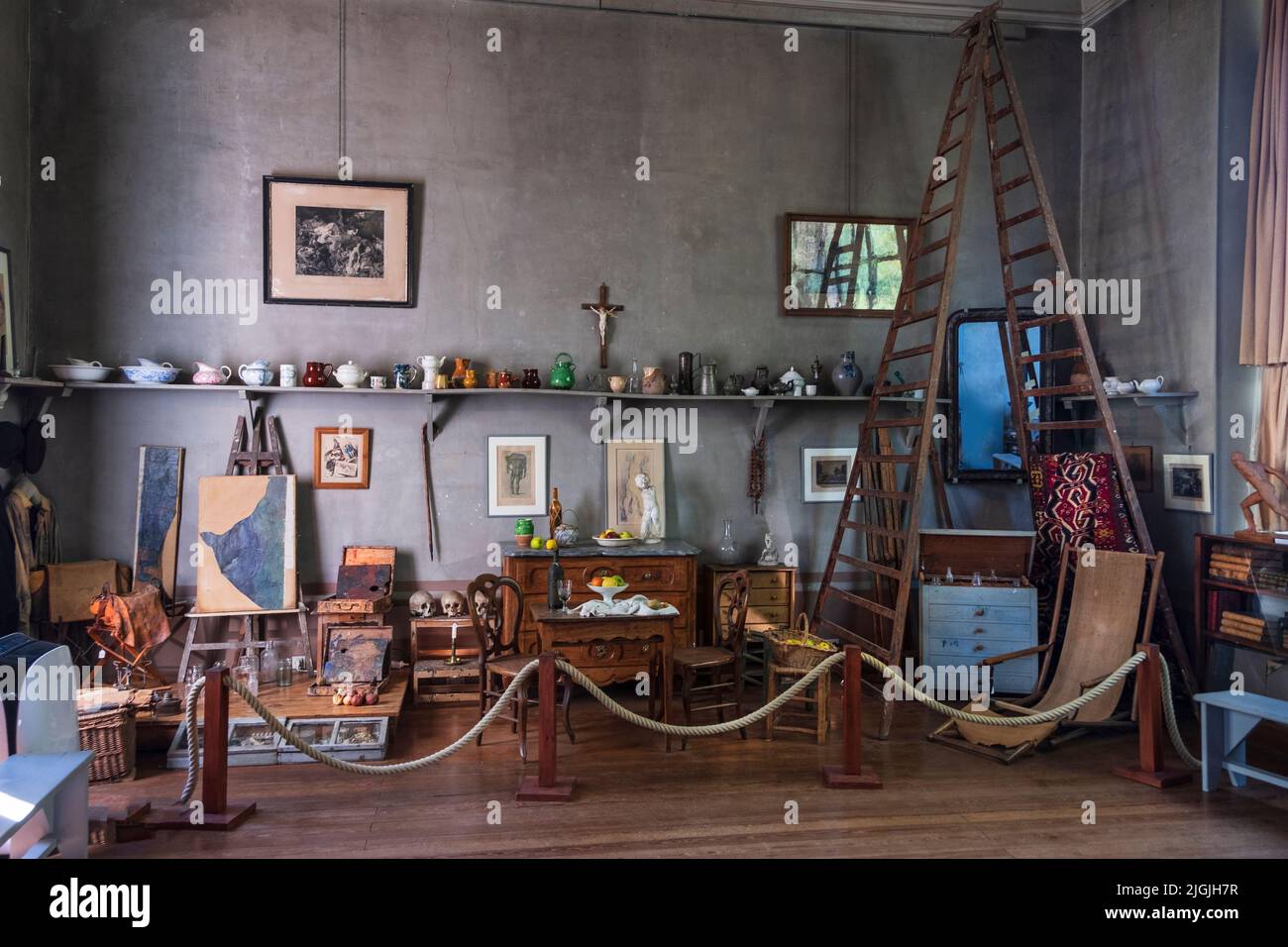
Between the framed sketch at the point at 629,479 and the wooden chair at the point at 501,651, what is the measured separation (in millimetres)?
1117

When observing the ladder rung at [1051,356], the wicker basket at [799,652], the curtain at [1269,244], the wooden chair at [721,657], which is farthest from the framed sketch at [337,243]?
the curtain at [1269,244]

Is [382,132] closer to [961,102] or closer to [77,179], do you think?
[77,179]

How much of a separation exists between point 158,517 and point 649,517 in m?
3.51

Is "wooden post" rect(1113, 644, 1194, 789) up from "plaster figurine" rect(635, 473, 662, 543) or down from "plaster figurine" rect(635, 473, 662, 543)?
down

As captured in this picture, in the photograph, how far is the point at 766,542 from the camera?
6.96 meters

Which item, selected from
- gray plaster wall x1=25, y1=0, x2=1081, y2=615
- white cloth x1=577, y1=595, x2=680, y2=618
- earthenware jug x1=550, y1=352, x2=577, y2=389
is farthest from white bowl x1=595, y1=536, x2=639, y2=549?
earthenware jug x1=550, y1=352, x2=577, y2=389

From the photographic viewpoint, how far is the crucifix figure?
22.6ft

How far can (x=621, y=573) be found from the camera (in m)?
6.26

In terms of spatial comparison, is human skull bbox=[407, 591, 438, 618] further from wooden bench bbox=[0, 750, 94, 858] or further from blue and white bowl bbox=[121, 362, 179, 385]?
wooden bench bbox=[0, 750, 94, 858]

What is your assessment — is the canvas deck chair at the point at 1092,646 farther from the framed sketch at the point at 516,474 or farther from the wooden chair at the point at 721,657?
the framed sketch at the point at 516,474

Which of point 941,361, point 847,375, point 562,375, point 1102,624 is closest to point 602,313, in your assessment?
point 562,375

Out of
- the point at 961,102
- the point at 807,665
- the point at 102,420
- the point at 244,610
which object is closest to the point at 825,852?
the point at 807,665

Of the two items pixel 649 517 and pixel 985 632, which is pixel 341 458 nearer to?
pixel 649 517

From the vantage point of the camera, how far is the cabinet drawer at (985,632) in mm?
6133
